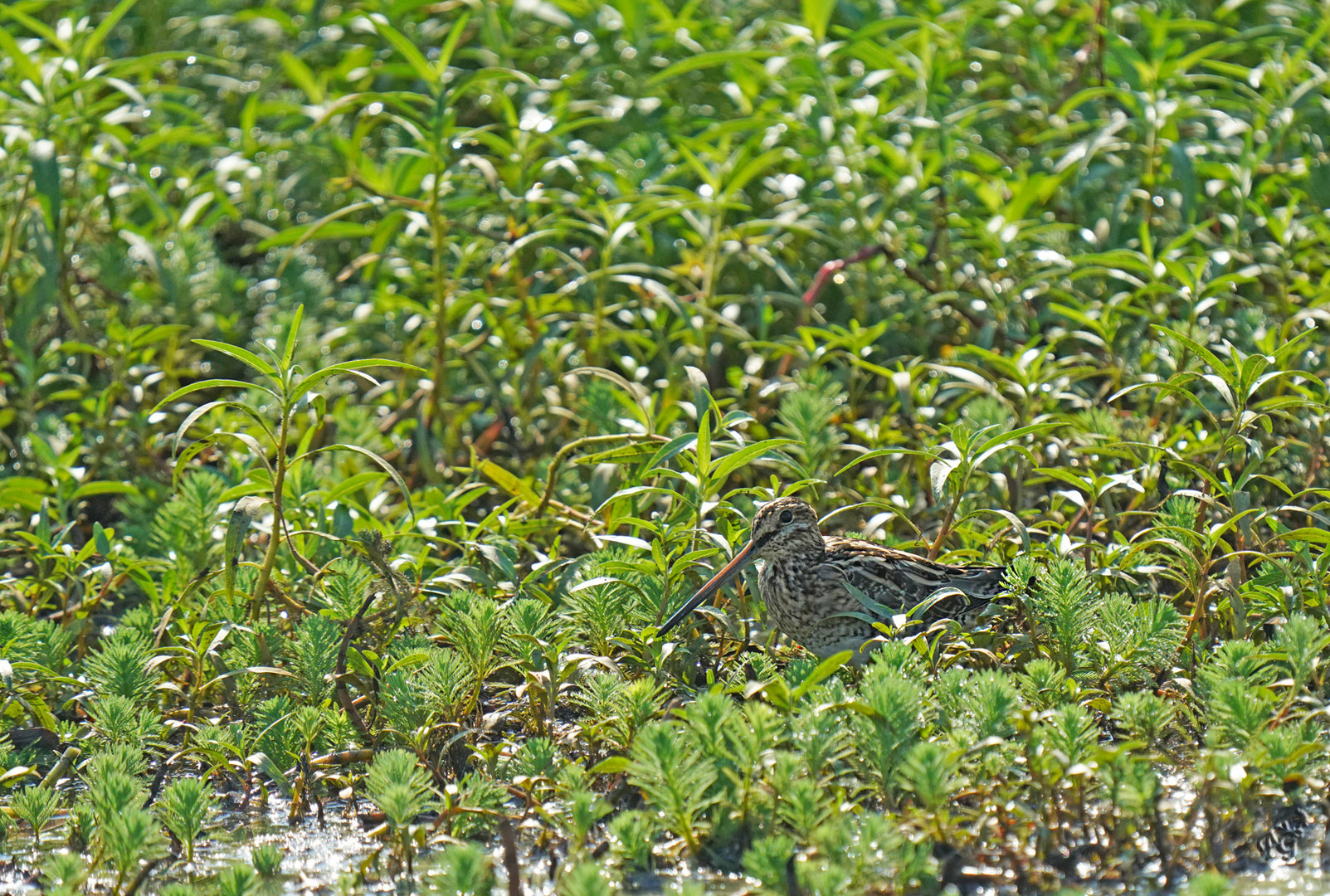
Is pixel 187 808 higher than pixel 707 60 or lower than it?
lower

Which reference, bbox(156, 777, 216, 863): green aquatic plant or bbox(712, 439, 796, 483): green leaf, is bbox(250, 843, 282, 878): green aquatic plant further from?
bbox(712, 439, 796, 483): green leaf

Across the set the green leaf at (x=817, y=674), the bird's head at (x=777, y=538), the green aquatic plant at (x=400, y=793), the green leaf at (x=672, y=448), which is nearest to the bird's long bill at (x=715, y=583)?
the bird's head at (x=777, y=538)

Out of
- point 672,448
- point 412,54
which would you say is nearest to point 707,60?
point 412,54

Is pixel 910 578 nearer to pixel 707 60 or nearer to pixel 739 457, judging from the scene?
pixel 739 457

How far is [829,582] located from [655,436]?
2.65ft

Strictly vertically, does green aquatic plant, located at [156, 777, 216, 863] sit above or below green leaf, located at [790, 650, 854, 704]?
below

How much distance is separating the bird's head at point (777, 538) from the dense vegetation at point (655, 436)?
124mm

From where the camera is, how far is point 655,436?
16.3 ft

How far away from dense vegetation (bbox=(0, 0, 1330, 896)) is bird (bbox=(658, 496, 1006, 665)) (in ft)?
0.40

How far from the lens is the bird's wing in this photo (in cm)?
466

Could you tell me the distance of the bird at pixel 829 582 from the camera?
15.3 ft

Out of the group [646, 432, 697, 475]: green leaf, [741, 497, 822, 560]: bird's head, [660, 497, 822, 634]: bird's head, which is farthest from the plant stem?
[741, 497, 822, 560]: bird's head

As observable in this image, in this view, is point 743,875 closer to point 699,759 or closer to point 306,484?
point 699,759

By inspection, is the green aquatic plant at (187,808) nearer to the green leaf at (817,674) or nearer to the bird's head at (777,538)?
the green leaf at (817,674)
